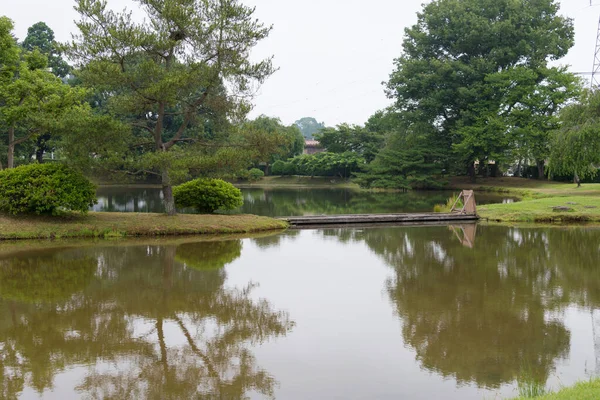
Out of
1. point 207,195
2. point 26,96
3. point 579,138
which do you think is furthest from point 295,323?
point 579,138

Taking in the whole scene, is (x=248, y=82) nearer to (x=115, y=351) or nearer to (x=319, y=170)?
(x=115, y=351)

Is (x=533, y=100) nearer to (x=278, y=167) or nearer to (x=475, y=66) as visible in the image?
(x=475, y=66)

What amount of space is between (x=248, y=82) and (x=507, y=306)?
1232cm

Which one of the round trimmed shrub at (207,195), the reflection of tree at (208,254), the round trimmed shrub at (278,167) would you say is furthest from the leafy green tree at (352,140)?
the reflection of tree at (208,254)

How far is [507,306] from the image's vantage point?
29.8 ft

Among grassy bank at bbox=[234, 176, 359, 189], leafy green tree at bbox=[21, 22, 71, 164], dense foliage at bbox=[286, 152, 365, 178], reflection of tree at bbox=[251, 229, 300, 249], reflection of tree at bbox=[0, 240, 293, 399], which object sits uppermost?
leafy green tree at bbox=[21, 22, 71, 164]

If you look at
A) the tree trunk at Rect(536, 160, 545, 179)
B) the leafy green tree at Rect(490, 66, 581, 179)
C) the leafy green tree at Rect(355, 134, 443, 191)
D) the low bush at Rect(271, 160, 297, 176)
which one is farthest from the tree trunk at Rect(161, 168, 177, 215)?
the low bush at Rect(271, 160, 297, 176)

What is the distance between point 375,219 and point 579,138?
11.3m

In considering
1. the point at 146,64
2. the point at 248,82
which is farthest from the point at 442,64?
the point at 146,64

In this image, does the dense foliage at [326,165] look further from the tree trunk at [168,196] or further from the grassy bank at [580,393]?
the grassy bank at [580,393]

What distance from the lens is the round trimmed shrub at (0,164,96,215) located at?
16859 millimetres

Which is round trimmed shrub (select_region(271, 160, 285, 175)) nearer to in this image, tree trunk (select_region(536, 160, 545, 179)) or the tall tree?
tree trunk (select_region(536, 160, 545, 179))

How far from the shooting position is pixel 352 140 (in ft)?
184

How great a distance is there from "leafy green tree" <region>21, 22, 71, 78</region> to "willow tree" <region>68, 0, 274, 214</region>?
1048 inches
